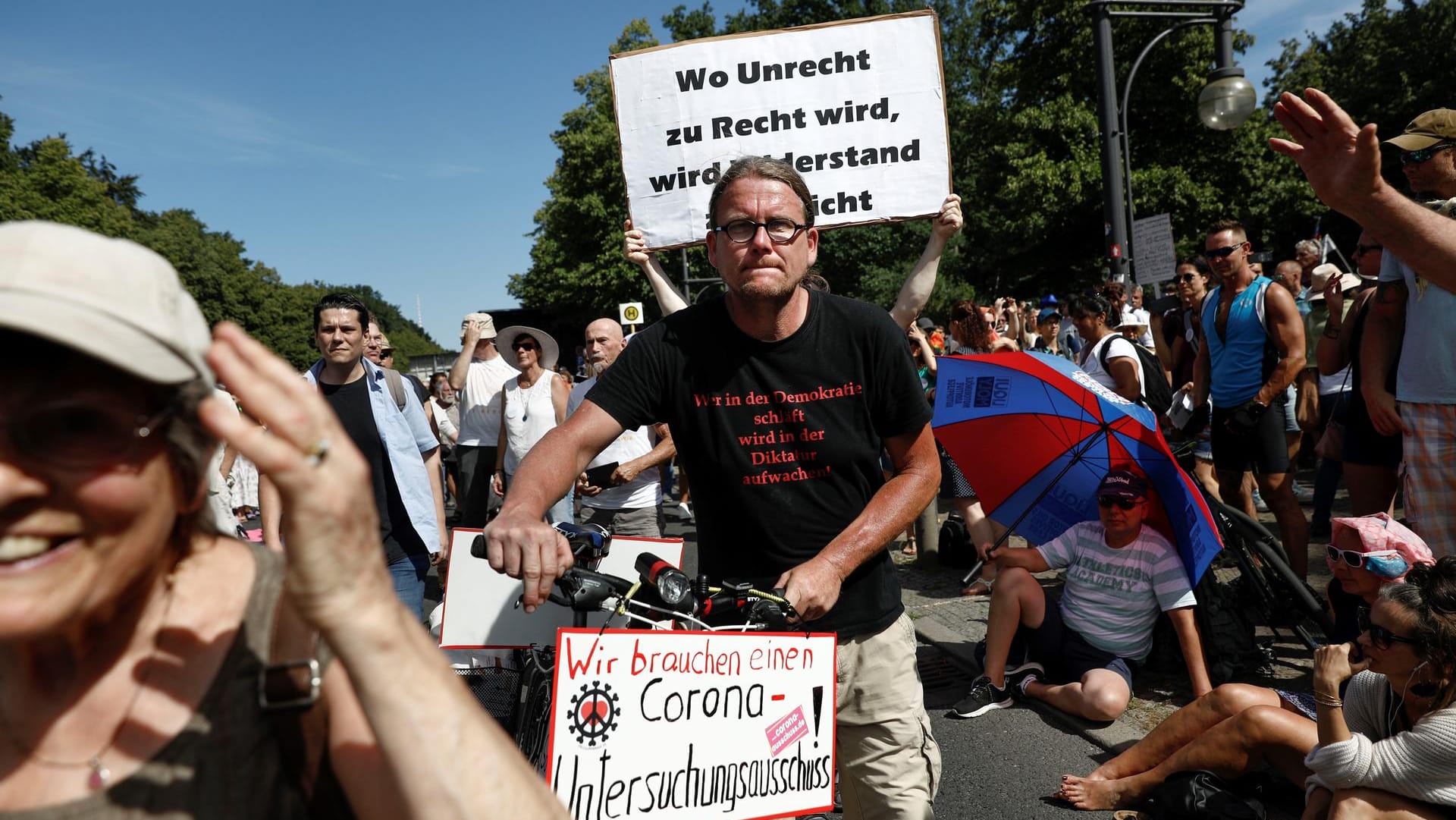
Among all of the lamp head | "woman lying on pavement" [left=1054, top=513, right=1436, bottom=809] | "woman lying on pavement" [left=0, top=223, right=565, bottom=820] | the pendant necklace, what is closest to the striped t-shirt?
"woman lying on pavement" [left=1054, top=513, right=1436, bottom=809]

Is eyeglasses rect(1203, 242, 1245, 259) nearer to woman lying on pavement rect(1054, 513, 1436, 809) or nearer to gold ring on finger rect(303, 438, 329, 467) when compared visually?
woman lying on pavement rect(1054, 513, 1436, 809)

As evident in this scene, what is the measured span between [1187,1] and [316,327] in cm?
947

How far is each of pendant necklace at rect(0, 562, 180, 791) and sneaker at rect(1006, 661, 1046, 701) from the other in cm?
464

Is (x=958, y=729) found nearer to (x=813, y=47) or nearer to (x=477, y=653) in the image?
(x=477, y=653)

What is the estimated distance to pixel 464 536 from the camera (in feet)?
10.8

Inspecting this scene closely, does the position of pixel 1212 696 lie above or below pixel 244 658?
below

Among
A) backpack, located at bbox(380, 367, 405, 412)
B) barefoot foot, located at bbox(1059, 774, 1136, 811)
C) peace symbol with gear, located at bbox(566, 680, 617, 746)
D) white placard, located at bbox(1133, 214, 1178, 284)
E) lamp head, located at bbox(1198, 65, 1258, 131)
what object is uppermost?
lamp head, located at bbox(1198, 65, 1258, 131)

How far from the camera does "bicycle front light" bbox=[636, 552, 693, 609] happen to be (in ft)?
7.64

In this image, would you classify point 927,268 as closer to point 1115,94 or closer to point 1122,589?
point 1122,589

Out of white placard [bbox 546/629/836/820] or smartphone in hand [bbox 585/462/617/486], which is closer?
white placard [bbox 546/629/836/820]

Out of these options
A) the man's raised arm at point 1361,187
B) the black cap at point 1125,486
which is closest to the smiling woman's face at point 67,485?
the man's raised arm at point 1361,187

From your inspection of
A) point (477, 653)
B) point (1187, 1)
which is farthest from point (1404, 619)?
point (1187, 1)

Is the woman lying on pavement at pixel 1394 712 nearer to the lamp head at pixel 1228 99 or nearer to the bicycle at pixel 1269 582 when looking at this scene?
the bicycle at pixel 1269 582

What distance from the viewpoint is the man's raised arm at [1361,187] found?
231 centimetres
